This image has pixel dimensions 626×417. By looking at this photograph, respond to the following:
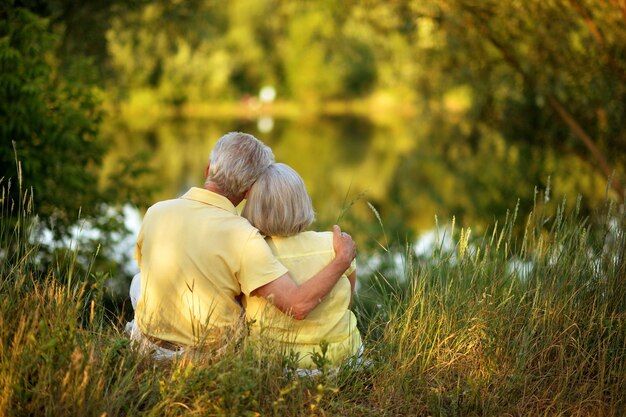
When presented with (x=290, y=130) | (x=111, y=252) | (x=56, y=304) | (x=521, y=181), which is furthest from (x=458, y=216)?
(x=290, y=130)

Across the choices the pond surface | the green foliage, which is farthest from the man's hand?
the green foliage

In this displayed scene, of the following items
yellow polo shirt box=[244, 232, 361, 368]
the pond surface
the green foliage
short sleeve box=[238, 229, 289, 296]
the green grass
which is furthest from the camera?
the pond surface

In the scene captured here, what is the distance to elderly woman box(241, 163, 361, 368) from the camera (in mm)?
3037

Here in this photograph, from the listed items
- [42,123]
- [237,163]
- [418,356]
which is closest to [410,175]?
[42,123]

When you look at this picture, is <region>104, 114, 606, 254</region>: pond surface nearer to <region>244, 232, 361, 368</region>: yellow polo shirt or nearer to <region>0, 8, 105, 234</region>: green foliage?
<region>0, 8, 105, 234</region>: green foliage

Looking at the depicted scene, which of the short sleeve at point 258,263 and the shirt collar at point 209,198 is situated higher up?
the shirt collar at point 209,198

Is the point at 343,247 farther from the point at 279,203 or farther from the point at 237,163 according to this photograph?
the point at 237,163

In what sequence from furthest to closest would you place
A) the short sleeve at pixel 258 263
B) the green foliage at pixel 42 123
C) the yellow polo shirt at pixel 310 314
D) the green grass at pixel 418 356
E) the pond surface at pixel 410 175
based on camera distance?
the pond surface at pixel 410 175, the green foliage at pixel 42 123, the yellow polo shirt at pixel 310 314, the short sleeve at pixel 258 263, the green grass at pixel 418 356

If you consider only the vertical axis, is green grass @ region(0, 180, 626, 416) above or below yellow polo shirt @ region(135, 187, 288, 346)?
below

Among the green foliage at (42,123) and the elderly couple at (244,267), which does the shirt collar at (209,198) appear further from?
the green foliage at (42,123)

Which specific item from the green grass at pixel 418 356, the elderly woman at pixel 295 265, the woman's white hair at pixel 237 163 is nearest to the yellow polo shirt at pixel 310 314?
the elderly woman at pixel 295 265

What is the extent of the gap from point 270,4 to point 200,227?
9.93m

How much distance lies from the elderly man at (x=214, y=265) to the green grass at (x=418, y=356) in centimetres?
17

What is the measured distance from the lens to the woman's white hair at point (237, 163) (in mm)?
3113
